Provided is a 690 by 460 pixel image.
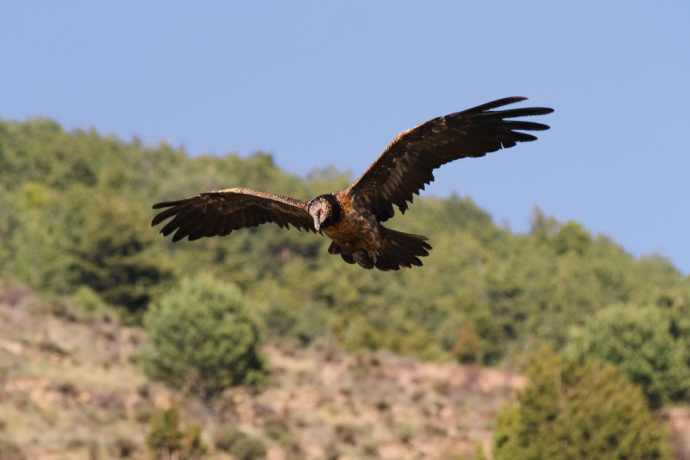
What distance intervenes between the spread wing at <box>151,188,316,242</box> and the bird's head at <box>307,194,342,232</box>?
1.33 metres

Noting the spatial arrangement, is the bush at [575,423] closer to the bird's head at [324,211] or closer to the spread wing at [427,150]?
the spread wing at [427,150]

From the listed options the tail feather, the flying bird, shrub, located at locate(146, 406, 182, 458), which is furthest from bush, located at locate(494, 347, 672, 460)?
the flying bird

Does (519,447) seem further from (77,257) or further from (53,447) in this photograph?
(77,257)

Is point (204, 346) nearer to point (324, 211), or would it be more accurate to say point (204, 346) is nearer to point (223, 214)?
point (223, 214)

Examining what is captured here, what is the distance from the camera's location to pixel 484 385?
52.4m

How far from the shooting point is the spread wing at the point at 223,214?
392 inches

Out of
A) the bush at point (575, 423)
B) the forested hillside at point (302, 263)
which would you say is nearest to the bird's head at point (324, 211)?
the bush at point (575, 423)

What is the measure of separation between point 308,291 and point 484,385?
23.7 m

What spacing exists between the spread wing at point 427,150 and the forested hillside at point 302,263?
4444cm

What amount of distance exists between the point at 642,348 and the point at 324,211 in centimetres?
4537

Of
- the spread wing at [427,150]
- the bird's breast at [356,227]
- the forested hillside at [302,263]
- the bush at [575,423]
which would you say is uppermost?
the forested hillside at [302,263]

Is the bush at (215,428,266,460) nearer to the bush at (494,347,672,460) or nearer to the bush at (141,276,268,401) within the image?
the bush at (141,276,268,401)

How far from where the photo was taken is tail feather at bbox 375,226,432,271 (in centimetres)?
905

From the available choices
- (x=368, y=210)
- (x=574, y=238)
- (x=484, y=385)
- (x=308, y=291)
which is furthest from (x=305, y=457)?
(x=574, y=238)
